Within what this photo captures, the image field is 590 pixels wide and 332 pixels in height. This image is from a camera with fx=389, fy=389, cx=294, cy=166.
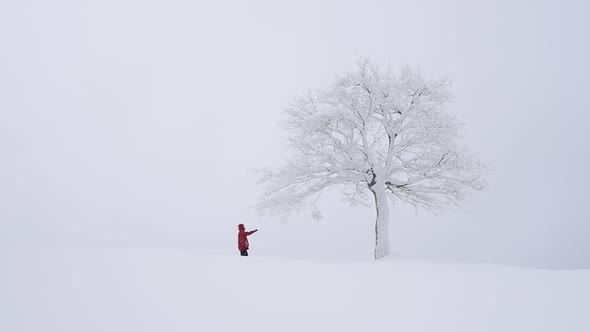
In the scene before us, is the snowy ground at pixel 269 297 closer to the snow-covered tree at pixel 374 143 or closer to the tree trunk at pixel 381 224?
the tree trunk at pixel 381 224

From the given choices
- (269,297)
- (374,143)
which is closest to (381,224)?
(374,143)

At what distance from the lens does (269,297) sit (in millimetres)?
8664

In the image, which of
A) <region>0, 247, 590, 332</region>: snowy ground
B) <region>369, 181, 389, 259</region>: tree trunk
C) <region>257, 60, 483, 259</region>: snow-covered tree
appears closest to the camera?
<region>0, 247, 590, 332</region>: snowy ground

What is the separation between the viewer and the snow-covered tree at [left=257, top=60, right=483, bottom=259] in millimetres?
17609

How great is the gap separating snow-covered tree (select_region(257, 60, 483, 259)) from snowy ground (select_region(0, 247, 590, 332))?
22.8 ft

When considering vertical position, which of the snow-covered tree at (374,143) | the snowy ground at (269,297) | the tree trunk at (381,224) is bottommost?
the snowy ground at (269,297)

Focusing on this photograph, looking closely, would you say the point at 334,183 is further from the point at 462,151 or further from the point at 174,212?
the point at 174,212

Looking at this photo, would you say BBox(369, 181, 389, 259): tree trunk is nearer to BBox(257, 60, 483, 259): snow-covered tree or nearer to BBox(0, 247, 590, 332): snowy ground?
BBox(257, 60, 483, 259): snow-covered tree

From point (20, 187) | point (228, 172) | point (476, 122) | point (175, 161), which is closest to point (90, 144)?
point (175, 161)

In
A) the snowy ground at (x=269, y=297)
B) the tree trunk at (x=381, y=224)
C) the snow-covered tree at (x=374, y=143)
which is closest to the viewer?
the snowy ground at (x=269, y=297)

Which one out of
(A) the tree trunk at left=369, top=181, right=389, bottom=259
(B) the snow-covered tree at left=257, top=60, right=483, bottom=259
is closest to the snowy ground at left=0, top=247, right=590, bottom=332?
(A) the tree trunk at left=369, top=181, right=389, bottom=259

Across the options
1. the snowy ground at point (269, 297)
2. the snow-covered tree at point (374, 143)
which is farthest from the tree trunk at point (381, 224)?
the snowy ground at point (269, 297)

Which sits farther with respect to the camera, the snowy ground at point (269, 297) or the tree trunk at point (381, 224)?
the tree trunk at point (381, 224)

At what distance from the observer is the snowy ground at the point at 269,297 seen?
7.17 m
